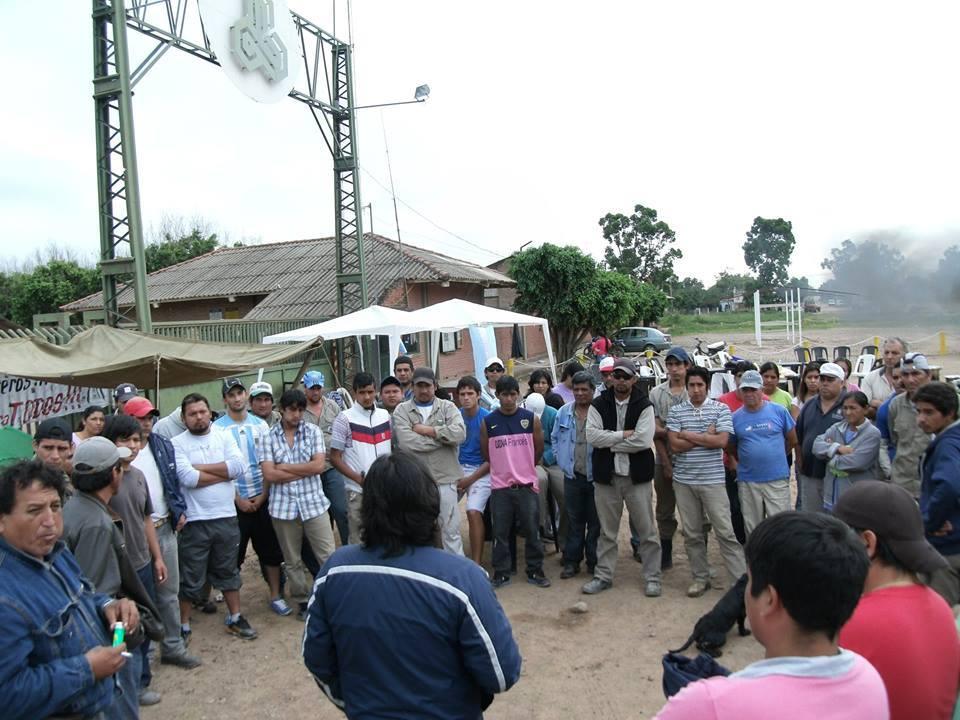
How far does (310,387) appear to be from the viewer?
6211mm

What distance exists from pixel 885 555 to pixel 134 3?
441 inches

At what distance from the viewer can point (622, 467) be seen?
5.21m

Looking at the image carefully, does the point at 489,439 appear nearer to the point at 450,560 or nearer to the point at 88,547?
the point at 88,547

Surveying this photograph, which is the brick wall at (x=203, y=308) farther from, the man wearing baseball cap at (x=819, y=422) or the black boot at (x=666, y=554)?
the man wearing baseball cap at (x=819, y=422)

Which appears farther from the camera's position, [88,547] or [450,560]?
[88,547]

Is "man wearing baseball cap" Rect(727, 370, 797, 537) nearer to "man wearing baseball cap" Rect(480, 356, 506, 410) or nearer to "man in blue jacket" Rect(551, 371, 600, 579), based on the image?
"man in blue jacket" Rect(551, 371, 600, 579)

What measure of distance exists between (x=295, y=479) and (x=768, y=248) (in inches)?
2331

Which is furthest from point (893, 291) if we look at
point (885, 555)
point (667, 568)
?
point (885, 555)

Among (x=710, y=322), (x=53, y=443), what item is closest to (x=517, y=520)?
(x=53, y=443)

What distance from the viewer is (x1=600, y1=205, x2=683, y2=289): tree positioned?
2055 inches

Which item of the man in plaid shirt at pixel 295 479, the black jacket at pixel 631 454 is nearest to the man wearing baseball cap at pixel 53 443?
the man in plaid shirt at pixel 295 479

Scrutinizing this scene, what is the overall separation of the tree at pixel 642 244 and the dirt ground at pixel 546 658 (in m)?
48.6

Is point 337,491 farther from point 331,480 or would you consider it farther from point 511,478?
point 511,478

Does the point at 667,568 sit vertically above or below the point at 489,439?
below
